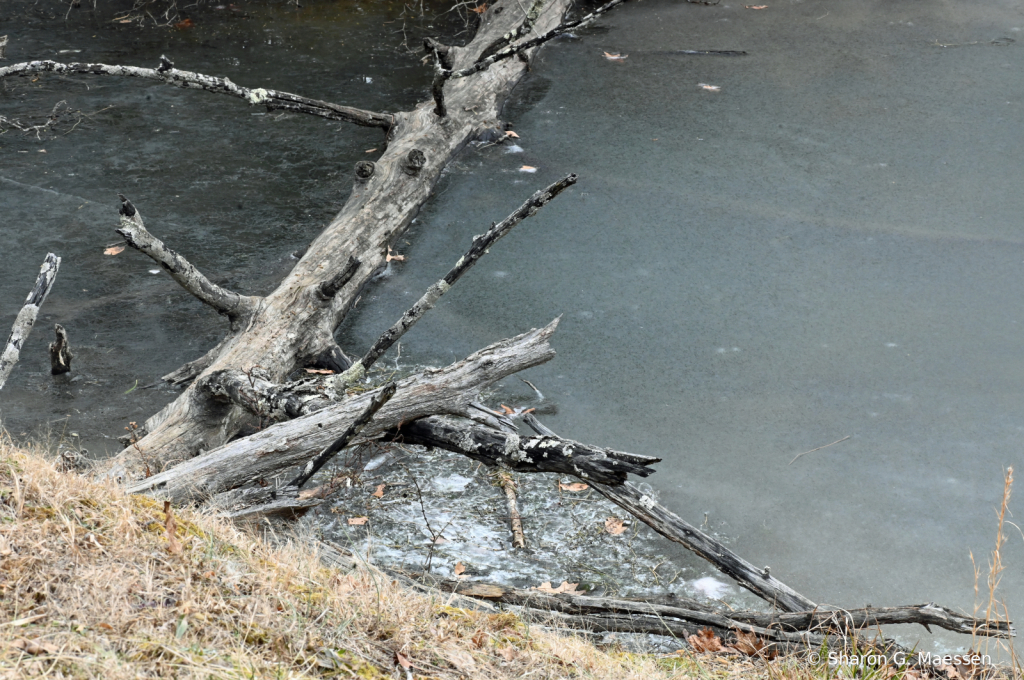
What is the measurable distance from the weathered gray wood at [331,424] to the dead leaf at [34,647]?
1.21 m

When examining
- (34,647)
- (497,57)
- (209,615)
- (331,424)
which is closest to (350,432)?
(331,424)

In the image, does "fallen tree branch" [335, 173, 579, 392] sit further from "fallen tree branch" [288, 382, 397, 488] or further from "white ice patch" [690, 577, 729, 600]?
"white ice patch" [690, 577, 729, 600]

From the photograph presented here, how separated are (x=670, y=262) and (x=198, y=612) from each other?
3.89 m

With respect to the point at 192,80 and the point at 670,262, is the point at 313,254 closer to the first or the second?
the point at 192,80

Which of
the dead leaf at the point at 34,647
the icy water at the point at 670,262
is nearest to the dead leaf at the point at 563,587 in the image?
the icy water at the point at 670,262

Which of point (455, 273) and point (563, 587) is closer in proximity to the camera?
point (563, 587)

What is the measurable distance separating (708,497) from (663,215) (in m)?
2.53

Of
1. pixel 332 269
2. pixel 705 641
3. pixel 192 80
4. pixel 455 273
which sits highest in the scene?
pixel 192 80

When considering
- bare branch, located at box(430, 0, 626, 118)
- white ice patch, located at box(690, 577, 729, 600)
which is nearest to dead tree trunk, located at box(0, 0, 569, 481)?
bare branch, located at box(430, 0, 626, 118)

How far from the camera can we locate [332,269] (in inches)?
203

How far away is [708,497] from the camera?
4.10 metres

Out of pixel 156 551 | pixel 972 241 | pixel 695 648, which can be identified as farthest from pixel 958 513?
pixel 156 551

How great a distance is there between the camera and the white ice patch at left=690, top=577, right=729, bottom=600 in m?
3.66

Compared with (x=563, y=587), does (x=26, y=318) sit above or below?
above
